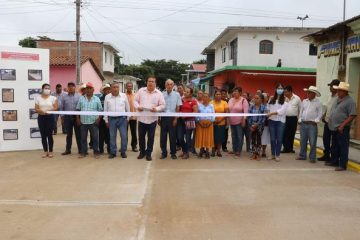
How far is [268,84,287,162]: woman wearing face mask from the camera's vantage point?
10359 mm

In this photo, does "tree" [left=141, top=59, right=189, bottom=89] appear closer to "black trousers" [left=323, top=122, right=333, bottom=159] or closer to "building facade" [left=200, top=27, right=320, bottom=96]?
"building facade" [left=200, top=27, right=320, bottom=96]

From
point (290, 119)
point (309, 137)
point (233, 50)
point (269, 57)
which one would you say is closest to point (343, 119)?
point (309, 137)

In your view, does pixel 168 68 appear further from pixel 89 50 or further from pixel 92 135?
pixel 92 135

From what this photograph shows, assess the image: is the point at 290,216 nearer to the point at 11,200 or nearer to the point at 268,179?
the point at 268,179

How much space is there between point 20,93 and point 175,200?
6.23 meters

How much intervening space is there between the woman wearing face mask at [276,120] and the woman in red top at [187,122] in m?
1.84

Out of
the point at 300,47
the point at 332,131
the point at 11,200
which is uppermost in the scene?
the point at 300,47

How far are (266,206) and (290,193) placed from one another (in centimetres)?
96

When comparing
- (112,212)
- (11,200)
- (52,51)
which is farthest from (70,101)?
(52,51)

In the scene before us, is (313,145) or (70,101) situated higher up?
(70,101)

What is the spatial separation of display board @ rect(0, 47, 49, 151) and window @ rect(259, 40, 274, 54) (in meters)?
22.5

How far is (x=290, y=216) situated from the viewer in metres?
5.84

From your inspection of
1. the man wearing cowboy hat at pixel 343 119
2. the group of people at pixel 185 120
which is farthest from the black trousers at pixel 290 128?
the man wearing cowboy hat at pixel 343 119

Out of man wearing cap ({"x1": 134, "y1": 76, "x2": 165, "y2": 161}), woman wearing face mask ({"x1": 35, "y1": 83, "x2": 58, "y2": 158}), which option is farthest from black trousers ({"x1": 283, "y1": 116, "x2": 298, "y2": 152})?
woman wearing face mask ({"x1": 35, "y1": 83, "x2": 58, "y2": 158})
